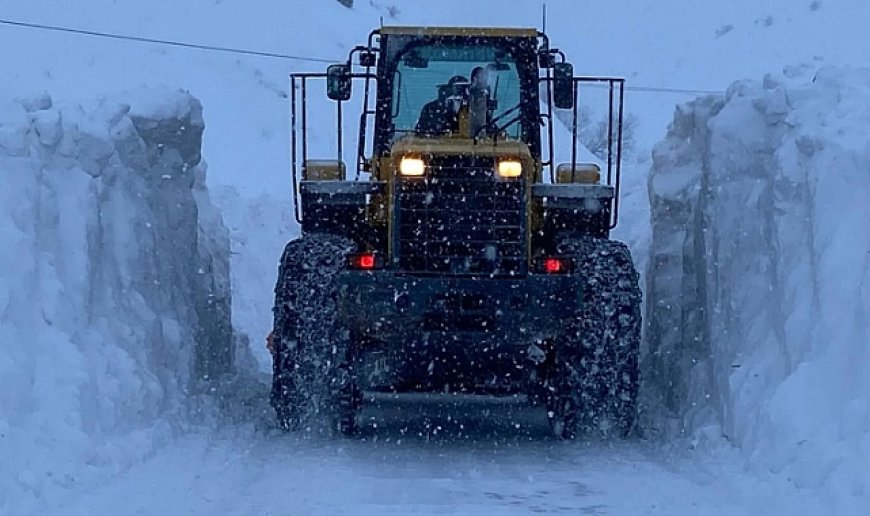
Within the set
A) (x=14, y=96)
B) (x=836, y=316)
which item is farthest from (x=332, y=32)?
(x=836, y=316)

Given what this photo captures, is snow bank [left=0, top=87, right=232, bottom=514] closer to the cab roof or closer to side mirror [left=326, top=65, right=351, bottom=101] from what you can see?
→ side mirror [left=326, top=65, right=351, bottom=101]

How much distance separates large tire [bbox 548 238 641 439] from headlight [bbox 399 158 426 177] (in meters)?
1.32

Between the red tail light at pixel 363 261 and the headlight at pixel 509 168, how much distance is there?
1.10 meters

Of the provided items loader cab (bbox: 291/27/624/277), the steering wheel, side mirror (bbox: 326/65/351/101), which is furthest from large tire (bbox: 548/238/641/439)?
side mirror (bbox: 326/65/351/101)

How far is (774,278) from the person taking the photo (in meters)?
10.7

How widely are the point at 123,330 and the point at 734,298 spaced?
439cm

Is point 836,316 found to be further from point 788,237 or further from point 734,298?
point 734,298

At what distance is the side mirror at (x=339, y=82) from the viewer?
40.6ft

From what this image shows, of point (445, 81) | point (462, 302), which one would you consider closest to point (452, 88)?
point (445, 81)

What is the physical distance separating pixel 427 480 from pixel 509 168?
2569 millimetres

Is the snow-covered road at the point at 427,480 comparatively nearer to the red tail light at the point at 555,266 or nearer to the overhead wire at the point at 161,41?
the red tail light at the point at 555,266

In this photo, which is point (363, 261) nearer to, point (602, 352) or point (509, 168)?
point (509, 168)

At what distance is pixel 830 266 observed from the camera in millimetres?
9531

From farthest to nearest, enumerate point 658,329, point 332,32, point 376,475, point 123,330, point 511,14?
1. point 511,14
2. point 332,32
3. point 658,329
4. point 123,330
5. point 376,475
